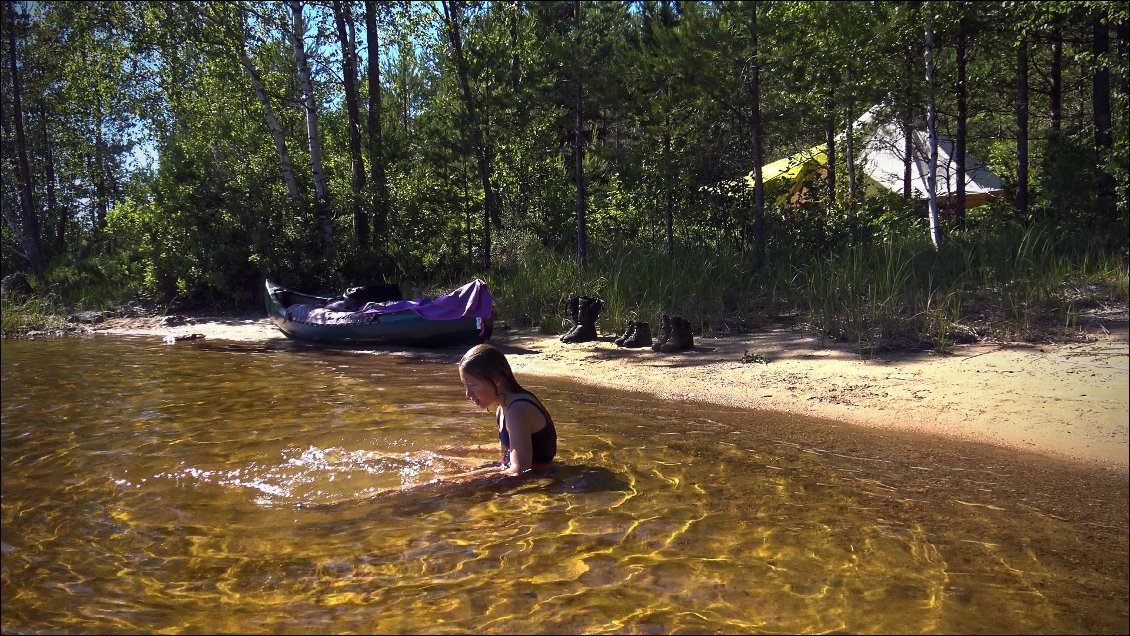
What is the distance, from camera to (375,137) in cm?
1747

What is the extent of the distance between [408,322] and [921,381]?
23.7 ft

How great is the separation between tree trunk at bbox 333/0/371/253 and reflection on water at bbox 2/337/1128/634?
9972 millimetres

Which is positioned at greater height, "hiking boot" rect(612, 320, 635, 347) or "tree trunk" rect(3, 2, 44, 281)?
"tree trunk" rect(3, 2, 44, 281)

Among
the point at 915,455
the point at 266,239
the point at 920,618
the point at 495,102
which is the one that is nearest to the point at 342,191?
the point at 266,239

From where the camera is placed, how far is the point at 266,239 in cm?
1653

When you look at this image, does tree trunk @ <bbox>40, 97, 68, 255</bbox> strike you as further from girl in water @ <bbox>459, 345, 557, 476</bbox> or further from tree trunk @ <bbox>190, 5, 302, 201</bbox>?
girl in water @ <bbox>459, 345, 557, 476</bbox>

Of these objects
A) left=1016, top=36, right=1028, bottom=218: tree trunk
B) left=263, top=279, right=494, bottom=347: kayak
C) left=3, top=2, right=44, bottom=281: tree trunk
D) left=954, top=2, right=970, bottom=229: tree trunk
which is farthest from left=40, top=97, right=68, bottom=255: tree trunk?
left=1016, top=36, right=1028, bottom=218: tree trunk

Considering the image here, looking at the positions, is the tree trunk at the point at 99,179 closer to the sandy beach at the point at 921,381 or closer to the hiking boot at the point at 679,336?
the sandy beach at the point at 921,381

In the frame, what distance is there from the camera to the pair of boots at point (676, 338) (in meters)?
10.0

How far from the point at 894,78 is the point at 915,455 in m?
7.93

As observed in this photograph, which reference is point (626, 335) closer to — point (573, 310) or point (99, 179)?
point (573, 310)

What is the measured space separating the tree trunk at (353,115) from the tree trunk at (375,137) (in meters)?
0.25

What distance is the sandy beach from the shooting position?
6.33 meters

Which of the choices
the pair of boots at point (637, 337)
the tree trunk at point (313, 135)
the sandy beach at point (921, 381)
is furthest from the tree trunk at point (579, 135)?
the tree trunk at point (313, 135)
